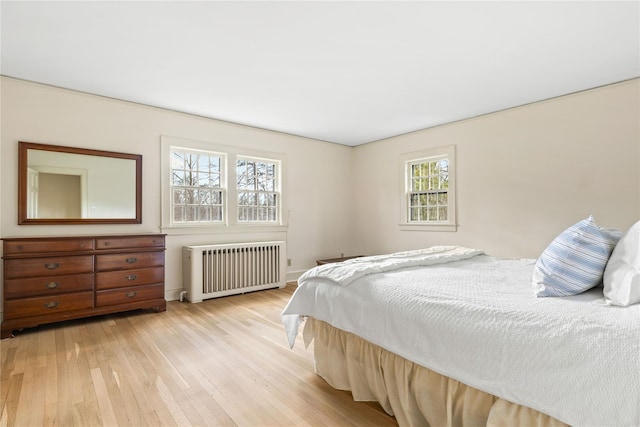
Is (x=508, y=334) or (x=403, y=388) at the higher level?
(x=508, y=334)

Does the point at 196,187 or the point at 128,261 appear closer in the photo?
the point at 128,261

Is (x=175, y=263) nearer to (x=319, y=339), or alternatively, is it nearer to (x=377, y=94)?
(x=319, y=339)

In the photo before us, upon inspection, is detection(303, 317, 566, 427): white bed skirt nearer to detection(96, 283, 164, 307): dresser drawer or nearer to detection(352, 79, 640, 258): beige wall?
detection(96, 283, 164, 307): dresser drawer

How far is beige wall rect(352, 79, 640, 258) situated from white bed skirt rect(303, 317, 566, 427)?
3.11 m

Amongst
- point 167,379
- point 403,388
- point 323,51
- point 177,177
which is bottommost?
point 167,379

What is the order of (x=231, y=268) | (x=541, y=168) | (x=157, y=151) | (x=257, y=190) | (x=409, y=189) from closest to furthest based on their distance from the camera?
(x=541, y=168), (x=157, y=151), (x=231, y=268), (x=257, y=190), (x=409, y=189)

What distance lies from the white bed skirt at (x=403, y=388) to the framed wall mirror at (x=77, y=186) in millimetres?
2871

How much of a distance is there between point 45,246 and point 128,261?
2.36 ft

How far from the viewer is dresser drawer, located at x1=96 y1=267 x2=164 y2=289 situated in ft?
11.0

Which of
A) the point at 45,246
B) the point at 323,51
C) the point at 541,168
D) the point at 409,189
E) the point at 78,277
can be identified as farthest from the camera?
the point at 409,189

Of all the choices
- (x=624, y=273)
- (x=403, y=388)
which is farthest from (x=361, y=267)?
(x=624, y=273)

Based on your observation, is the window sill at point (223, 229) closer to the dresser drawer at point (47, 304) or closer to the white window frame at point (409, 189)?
the dresser drawer at point (47, 304)

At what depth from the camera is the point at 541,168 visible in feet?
12.7

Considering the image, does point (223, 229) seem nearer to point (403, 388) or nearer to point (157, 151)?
point (157, 151)
